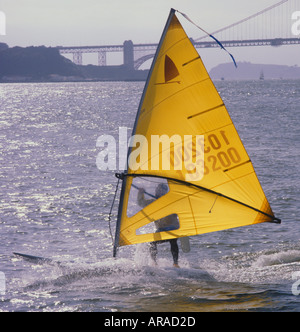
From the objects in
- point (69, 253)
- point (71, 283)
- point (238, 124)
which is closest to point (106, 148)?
point (238, 124)

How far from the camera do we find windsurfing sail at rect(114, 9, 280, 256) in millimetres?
13055

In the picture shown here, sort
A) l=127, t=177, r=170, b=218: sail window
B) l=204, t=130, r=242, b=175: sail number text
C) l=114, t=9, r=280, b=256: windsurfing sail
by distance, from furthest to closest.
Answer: l=127, t=177, r=170, b=218: sail window → l=204, t=130, r=242, b=175: sail number text → l=114, t=9, r=280, b=256: windsurfing sail

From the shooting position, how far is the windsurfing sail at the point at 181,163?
514 inches

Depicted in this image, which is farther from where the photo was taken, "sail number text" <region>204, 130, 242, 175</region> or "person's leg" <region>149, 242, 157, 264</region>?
"person's leg" <region>149, 242, 157, 264</region>

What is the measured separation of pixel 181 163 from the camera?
13.4m

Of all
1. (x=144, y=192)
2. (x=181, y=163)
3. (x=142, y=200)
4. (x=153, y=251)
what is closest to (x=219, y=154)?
(x=181, y=163)

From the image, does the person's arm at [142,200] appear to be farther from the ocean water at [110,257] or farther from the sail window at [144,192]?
the ocean water at [110,257]

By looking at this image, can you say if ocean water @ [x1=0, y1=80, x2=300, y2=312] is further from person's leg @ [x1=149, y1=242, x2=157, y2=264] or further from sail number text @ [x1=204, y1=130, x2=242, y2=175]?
sail number text @ [x1=204, y1=130, x2=242, y2=175]

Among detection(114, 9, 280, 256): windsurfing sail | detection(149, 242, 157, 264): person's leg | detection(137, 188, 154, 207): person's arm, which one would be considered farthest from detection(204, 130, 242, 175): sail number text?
detection(149, 242, 157, 264): person's leg

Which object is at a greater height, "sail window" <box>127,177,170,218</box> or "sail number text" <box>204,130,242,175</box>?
"sail number text" <box>204,130,242,175</box>

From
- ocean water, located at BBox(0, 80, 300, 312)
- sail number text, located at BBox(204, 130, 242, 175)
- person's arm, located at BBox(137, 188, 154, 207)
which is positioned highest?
sail number text, located at BBox(204, 130, 242, 175)

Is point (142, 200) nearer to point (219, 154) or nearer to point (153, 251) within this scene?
point (153, 251)

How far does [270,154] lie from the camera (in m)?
36.5
